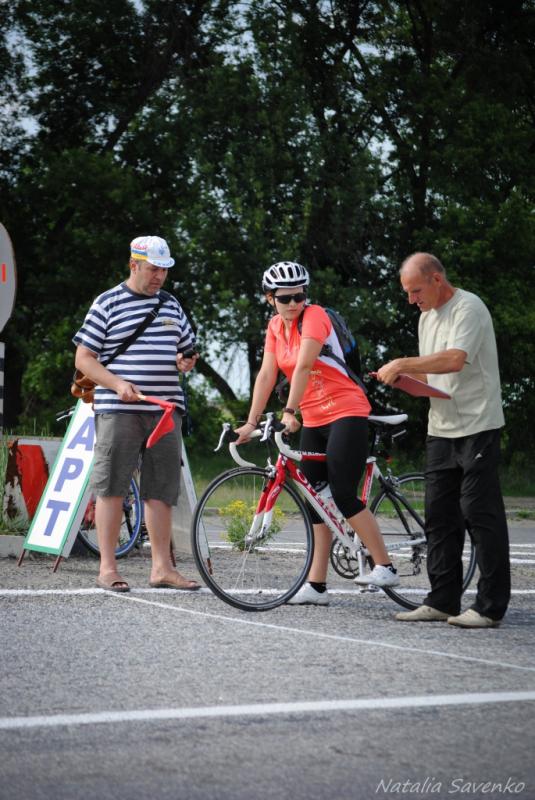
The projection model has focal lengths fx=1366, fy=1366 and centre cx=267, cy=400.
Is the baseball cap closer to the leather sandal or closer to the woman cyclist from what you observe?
the woman cyclist

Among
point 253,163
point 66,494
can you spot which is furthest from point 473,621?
point 253,163

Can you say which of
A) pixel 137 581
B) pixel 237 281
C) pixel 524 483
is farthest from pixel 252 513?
pixel 237 281

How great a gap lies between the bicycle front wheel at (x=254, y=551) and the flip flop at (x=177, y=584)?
531 mm

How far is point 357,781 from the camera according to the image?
13.6 feet

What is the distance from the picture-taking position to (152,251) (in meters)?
8.20

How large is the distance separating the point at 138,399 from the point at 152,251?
35.2 inches

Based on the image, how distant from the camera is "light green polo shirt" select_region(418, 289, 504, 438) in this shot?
23.4 ft

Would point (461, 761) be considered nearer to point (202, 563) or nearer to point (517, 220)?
point (202, 563)

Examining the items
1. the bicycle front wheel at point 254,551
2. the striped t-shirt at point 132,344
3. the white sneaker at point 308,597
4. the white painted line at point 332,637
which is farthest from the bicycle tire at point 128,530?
the white sneaker at point 308,597

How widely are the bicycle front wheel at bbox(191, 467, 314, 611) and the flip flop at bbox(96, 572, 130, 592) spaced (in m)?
0.67

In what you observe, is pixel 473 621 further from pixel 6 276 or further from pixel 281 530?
pixel 6 276

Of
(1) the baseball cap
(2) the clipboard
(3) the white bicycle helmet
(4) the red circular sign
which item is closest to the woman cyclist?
(3) the white bicycle helmet

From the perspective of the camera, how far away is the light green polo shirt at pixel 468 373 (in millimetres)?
7139

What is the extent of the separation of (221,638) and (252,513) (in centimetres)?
143
